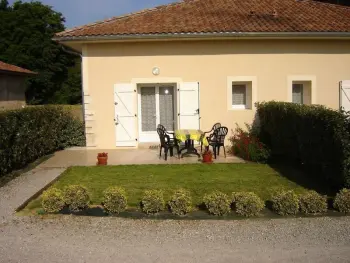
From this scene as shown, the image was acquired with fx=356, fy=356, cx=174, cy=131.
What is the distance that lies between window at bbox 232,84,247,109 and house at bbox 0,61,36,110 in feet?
44.5

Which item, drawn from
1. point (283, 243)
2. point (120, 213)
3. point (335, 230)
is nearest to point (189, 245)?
point (283, 243)

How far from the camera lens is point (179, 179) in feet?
25.6

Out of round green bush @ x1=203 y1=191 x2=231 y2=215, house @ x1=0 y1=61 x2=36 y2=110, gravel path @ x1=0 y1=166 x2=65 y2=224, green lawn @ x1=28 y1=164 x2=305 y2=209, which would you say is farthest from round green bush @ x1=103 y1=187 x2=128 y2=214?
house @ x1=0 y1=61 x2=36 y2=110

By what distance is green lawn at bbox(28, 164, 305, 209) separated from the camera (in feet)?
22.6

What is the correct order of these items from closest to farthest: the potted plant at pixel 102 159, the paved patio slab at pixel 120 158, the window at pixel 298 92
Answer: the potted plant at pixel 102 159 → the paved patio slab at pixel 120 158 → the window at pixel 298 92

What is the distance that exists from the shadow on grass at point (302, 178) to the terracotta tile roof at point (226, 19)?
4764 mm

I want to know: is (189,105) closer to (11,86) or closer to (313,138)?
(313,138)

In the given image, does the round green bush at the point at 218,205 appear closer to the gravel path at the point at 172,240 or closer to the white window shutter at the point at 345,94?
the gravel path at the point at 172,240

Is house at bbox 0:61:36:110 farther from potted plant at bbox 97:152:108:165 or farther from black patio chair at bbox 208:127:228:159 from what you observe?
black patio chair at bbox 208:127:228:159

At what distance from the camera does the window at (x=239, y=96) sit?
41.1 feet

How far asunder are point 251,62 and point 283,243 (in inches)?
331

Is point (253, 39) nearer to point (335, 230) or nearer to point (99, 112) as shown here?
point (99, 112)

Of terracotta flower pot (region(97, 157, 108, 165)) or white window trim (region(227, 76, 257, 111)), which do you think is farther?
white window trim (region(227, 76, 257, 111))

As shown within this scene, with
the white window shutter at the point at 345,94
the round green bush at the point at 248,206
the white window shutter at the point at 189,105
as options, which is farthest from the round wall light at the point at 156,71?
the round green bush at the point at 248,206
